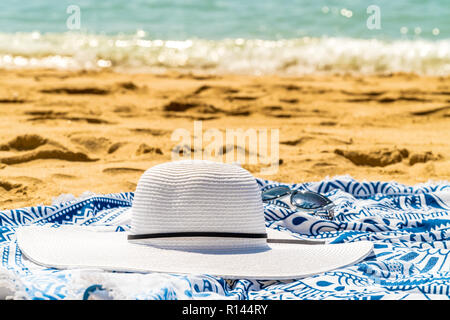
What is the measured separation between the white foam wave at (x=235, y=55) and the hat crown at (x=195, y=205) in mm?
6314

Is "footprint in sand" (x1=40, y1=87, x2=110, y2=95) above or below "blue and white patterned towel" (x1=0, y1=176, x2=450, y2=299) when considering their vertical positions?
above

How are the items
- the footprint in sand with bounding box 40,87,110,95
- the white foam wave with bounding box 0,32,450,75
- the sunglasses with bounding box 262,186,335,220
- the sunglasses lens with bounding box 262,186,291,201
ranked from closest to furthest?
the sunglasses with bounding box 262,186,335,220, the sunglasses lens with bounding box 262,186,291,201, the footprint in sand with bounding box 40,87,110,95, the white foam wave with bounding box 0,32,450,75

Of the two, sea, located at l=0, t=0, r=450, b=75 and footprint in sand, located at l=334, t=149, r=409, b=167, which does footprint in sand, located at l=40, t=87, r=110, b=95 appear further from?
footprint in sand, located at l=334, t=149, r=409, b=167

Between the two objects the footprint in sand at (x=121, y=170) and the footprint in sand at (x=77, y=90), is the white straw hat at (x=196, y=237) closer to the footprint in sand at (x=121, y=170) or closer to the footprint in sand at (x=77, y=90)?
the footprint in sand at (x=121, y=170)

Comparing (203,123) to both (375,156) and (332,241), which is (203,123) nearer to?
(375,156)

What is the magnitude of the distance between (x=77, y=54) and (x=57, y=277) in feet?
24.6

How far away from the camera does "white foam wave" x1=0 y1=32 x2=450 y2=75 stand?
336 inches

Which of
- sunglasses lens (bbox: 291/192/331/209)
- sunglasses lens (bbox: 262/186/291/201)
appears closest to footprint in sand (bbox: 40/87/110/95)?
sunglasses lens (bbox: 262/186/291/201)

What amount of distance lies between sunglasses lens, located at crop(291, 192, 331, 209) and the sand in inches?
31.0

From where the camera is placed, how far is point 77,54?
8.96 metres

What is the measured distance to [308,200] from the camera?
3.01 m

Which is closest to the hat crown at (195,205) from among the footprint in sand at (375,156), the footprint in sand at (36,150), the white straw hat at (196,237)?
the white straw hat at (196,237)

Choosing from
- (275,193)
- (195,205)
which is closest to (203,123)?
(275,193)

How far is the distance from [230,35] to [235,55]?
1.34 m
